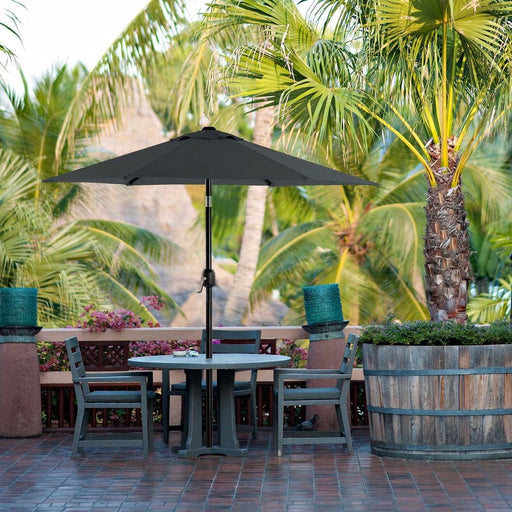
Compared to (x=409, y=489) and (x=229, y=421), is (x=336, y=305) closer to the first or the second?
(x=229, y=421)

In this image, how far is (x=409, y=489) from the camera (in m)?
7.09

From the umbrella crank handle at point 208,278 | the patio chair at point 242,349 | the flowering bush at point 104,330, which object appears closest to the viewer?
the umbrella crank handle at point 208,278

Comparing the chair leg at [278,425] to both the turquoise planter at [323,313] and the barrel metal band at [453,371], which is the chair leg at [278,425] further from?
the turquoise planter at [323,313]

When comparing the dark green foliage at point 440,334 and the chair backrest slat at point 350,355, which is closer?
the dark green foliage at point 440,334

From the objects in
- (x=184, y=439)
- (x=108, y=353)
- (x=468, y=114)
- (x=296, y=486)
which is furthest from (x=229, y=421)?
(x=468, y=114)

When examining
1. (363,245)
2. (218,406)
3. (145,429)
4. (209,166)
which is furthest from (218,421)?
(363,245)

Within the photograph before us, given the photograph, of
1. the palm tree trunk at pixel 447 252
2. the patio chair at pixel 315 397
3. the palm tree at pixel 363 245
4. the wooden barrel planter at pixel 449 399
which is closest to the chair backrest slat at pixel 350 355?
the patio chair at pixel 315 397

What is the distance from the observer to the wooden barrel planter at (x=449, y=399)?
805 cm

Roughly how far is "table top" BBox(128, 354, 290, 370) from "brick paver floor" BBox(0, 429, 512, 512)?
76 centimetres

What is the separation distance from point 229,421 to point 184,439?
501 mm

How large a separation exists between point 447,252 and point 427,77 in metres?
1.79

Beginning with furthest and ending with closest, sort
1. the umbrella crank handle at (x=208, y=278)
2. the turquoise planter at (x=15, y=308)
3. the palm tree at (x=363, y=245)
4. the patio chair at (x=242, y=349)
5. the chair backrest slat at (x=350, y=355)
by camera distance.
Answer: the palm tree at (x=363, y=245)
the turquoise planter at (x=15, y=308)
the patio chair at (x=242, y=349)
the umbrella crank handle at (x=208, y=278)
the chair backrest slat at (x=350, y=355)

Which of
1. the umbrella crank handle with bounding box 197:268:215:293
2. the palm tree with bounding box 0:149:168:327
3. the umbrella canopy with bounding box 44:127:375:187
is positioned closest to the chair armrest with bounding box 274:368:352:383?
the umbrella crank handle with bounding box 197:268:215:293

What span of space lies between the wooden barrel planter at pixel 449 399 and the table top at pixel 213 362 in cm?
93
